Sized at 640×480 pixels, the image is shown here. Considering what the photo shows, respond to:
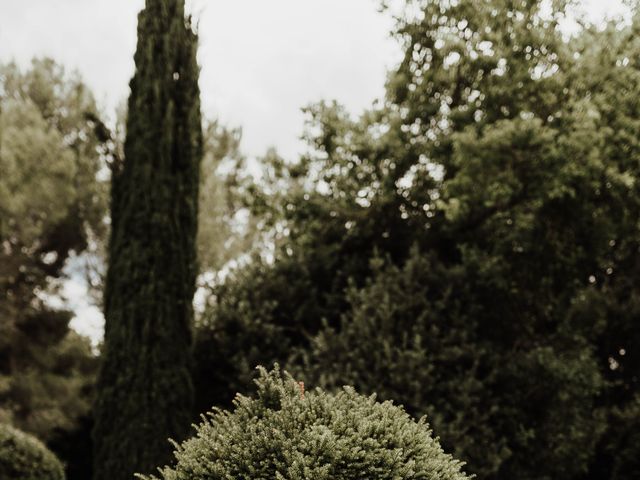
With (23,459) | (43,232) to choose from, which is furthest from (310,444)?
(43,232)

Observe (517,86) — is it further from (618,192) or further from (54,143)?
(54,143)

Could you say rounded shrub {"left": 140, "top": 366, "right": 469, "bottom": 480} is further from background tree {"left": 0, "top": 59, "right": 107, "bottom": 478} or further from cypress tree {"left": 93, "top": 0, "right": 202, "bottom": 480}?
background tree {"left": 0, "top": 59, "right": 107, "bottom": 478}

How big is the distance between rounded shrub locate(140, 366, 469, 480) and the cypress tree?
21.5ft

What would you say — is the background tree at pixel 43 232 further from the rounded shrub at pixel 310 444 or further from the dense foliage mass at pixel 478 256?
the rounded shrub at pixel 310 444

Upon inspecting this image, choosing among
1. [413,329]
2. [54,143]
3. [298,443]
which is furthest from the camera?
[54,143]

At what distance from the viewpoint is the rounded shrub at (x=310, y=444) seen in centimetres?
378

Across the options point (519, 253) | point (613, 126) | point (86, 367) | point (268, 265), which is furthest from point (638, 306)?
point (86, 367)

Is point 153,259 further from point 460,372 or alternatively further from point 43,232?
point 43,232

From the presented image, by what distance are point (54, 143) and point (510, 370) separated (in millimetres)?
13469

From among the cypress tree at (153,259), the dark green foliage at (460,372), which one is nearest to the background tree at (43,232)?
the cypress tree at (153,259)

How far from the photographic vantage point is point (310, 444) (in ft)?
12.5

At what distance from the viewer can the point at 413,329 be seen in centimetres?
984

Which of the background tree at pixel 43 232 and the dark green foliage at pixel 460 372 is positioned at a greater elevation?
the background tree at pixel 43 232

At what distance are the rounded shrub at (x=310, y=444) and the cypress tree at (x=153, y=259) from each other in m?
6.55
